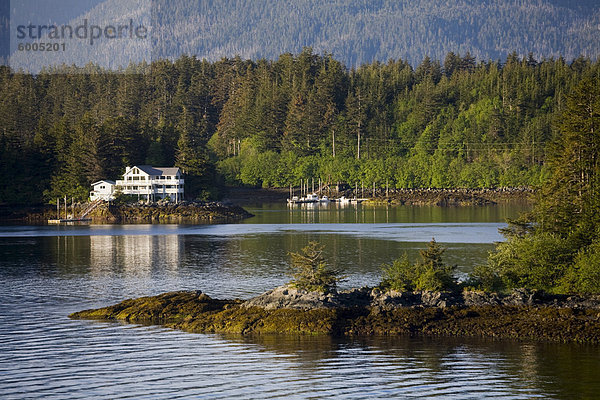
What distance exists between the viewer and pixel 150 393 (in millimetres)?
26891

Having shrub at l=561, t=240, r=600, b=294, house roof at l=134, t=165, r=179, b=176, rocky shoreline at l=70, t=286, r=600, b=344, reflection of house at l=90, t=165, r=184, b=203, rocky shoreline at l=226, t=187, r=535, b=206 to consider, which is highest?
house roof at l=134, t=165, r=179, b=176

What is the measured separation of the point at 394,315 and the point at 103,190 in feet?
316

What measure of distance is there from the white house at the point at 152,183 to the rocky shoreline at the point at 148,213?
4.03 metres

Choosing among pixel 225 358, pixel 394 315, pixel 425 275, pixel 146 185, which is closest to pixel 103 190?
pixel 146 185

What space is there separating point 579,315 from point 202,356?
16.3 metres

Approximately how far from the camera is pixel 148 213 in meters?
122

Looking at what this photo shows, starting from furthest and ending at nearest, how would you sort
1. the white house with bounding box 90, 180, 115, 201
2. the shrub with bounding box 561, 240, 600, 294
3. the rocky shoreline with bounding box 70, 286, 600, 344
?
1. the white house with bounding box 90, 180, 115, 201
2. the shrub with bounding box 561, 240, 600, 294
3. the rocky shoreline with bounding box 70, 286, 600, 344

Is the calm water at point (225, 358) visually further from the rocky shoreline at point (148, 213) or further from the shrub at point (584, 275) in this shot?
the rocky shoreline at point (148, 213)

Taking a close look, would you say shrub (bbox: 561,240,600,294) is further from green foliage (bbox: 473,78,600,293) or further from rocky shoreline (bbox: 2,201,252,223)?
rocky shoreline (bbox: 2,201,252,223)

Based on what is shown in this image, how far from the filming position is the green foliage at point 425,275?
3881 cm

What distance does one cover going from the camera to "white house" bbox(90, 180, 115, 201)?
4929 inches

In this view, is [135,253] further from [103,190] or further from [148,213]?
[103,190]

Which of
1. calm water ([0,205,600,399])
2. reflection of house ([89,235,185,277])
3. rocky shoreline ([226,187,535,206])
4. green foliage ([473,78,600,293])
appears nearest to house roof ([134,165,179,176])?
rocky shoreline ([226,187,535,206])

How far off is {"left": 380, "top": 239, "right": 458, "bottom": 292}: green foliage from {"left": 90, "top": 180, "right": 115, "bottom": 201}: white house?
300 ft
